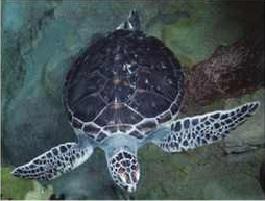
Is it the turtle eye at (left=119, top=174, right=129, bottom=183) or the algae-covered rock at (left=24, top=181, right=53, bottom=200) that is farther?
the algae-covered rock at (left=24, top=181, right=53, bottom=200)

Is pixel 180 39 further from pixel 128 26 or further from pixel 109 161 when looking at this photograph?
pixel 109 161

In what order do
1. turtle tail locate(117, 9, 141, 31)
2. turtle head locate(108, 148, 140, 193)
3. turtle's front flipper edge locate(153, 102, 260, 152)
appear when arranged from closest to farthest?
1. turtle head locate(108, 148, 140, 193)
2. turtle's front flipper edge locate(153, 102, 260, 152)
3. turtle tail locate(117, 9, 141, 31)

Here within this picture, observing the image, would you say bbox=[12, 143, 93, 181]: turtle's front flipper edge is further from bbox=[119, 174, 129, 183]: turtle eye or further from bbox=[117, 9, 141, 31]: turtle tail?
bbox=[117, 9, 141, 31]: turtle tail

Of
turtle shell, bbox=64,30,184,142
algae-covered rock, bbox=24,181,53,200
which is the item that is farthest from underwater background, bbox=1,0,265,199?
turtle shell, bbox=64,30,184,142

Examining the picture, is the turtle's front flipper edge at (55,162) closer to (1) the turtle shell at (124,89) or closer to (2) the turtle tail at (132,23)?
(1) the turtle shell at (124,89)

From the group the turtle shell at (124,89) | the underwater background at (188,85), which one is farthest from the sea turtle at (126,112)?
the underwater background at (188,85)

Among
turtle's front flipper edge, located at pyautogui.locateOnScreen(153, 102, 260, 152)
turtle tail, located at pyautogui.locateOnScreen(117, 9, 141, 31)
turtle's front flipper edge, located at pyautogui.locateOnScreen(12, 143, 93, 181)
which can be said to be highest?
turtle tail, located at pyautogui.locateOnScreen(117, 9, 141, 31)
